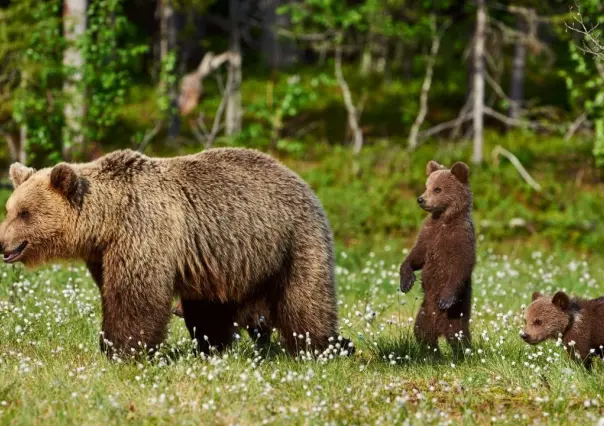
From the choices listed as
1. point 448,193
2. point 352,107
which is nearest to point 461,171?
point 448,193

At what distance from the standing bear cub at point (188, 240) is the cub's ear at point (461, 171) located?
1227mm

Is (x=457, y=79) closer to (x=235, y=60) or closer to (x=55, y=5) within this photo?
(x=235, y=60)

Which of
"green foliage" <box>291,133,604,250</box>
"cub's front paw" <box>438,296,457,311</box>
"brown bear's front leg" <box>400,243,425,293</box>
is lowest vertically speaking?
"green foliage" <box>291,133,604,250</box>

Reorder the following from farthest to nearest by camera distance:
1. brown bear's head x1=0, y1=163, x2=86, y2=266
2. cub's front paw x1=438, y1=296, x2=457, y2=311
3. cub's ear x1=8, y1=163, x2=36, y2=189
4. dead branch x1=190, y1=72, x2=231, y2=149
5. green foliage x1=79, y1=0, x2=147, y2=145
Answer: dead branch x1=190, y1=72, x2=231, y2=149 → green foliage x1=79, y1=0, x2=147, y2=145 → cub's front paw x1=438, y1=296, x2=457, y2=311 → cub's ear x1=8, y1=163, x2=36, y2=189 → brown bear's head x1=0, y1=163, x2=86, y2=266

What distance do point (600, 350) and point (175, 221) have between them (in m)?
3.37

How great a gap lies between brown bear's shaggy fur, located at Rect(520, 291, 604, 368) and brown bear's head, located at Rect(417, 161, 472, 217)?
1119 mm

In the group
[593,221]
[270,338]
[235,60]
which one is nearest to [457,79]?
[235,60]

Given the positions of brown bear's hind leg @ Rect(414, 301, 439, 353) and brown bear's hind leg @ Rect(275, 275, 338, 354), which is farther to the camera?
brown bear's hind leg @ Rect(414, 301, 439, 353)

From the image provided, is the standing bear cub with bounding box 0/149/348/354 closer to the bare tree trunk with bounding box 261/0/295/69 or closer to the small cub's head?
the small cub's head

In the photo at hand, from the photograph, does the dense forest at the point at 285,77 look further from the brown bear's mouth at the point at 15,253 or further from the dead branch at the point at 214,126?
the brown bear's mouth at the point at 15,253

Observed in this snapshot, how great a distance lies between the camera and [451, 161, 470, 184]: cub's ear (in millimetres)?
7848

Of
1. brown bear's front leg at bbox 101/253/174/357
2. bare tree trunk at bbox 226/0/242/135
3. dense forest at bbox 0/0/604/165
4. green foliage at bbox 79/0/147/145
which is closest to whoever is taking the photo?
brown bear's front leg at bbox 101/253/174/357

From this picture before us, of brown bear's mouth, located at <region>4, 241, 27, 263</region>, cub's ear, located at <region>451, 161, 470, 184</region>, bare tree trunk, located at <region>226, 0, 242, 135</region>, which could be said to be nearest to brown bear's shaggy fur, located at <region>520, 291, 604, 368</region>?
cub's ear, located at <region>451, 161, 470, 184</region>

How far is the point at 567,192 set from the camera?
18125 mm
